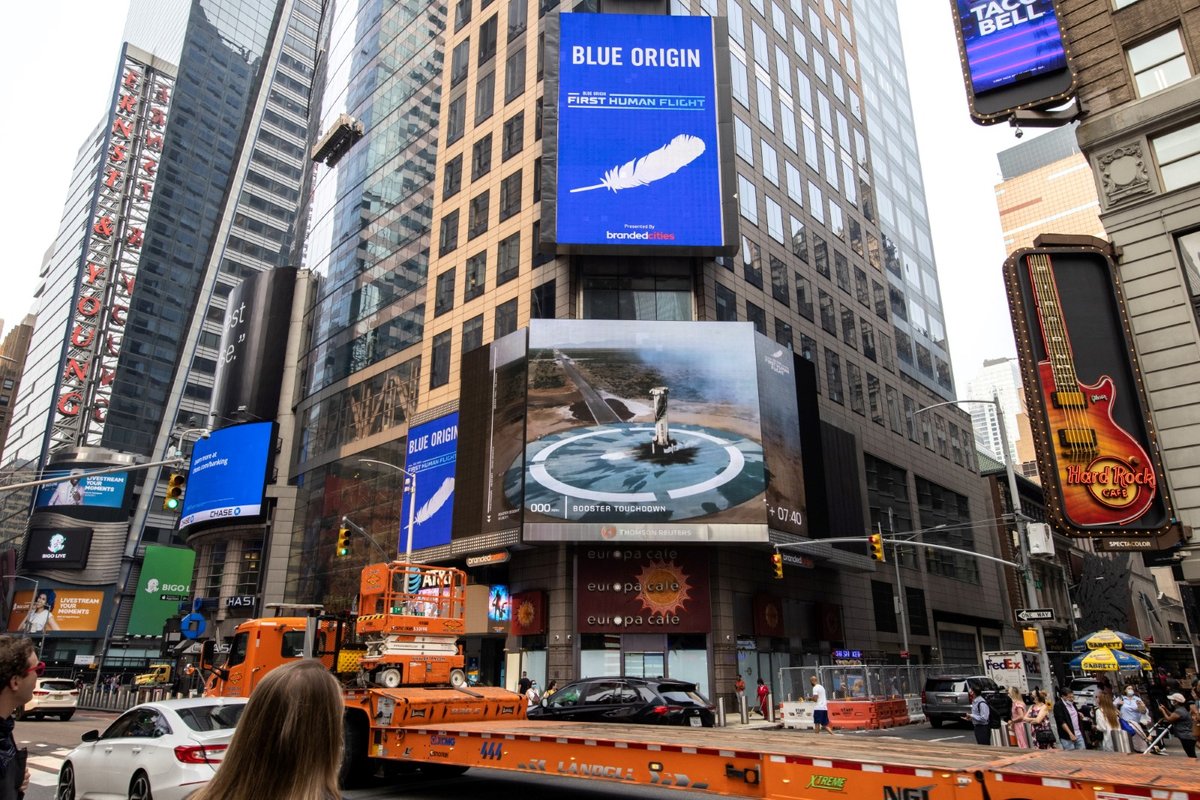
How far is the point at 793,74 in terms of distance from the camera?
58500 mm

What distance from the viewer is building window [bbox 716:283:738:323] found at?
41469mm

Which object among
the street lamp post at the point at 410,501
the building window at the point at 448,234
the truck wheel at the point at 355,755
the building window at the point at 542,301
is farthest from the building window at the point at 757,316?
the truck wheel at the point at 355,755

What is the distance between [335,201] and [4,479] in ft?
240

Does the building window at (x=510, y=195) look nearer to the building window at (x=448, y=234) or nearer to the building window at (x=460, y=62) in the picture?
the building window at (x=448, y=234)

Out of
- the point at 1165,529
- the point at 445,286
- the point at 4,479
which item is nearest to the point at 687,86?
the point at 445,286

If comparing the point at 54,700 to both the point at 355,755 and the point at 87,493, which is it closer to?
the point at 355,755

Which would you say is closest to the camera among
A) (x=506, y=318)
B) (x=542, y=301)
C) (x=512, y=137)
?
(x=542, y=301)

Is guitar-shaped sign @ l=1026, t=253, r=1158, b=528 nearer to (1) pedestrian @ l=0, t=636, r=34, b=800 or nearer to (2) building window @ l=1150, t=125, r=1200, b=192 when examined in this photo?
(2) building window @ l=1150, t=125, r=1200, b=192

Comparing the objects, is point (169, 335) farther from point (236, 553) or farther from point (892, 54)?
point (892, 54)

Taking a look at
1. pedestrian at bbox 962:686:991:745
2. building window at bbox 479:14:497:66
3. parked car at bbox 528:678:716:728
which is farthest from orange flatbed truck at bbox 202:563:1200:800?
building window at bbox 479:14:497:66

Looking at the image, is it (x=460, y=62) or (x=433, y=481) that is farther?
(x=460, y=62)

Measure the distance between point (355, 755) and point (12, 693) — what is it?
11.2 meters

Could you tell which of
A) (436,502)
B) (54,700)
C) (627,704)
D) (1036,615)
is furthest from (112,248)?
(1036,615)

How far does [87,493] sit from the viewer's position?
274 feet
